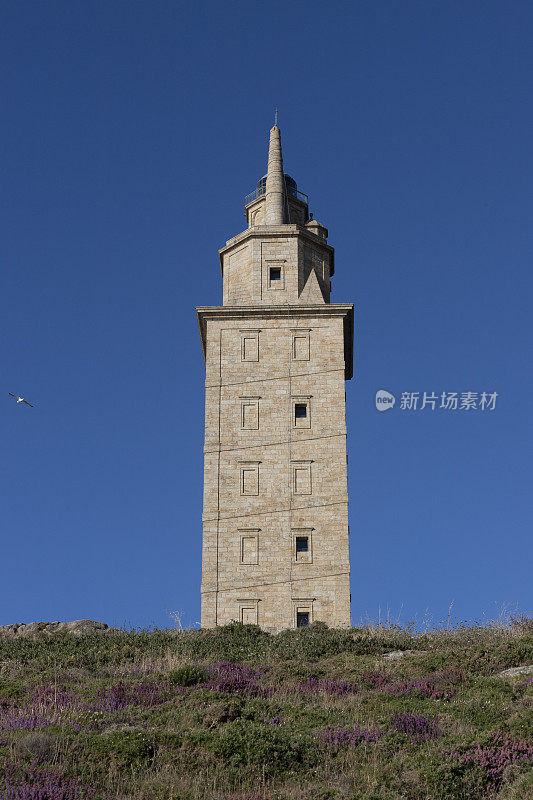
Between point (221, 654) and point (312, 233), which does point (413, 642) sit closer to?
point (221, 654)

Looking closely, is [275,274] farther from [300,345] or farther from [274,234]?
[300,345]

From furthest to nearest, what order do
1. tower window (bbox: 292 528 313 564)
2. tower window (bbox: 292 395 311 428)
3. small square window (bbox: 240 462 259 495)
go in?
tower window (bbox: 292 395 311 428), small square window (bbox: 240 462 259 495), tower window (bbox: 292 528 313 564)

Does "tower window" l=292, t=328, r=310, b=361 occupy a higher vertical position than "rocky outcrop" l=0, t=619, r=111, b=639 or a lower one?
higher

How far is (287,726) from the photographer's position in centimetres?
1348

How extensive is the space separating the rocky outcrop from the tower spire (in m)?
22.5

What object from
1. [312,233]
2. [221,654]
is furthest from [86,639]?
[312,233]

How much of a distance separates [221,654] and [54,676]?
14.4 ft

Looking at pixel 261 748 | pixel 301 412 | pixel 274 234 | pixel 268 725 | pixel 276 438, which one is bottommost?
pixel 261 748

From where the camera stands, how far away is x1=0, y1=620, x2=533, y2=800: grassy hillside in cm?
1129

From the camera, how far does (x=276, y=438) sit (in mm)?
34531

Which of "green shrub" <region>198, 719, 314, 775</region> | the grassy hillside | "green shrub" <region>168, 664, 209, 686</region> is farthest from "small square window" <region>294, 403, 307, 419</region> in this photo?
"green shrub" <region>198, 719, 314, 775</region>

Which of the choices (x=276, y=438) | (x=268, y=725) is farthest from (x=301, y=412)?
(x=268, y=725)

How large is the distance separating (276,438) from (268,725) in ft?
70.4

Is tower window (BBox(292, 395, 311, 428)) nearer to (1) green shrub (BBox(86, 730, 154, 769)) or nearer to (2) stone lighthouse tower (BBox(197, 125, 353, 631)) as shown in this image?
(2) stone lighthouse tower (BBox(197, 125, 353, 631))
